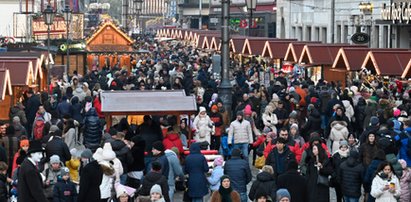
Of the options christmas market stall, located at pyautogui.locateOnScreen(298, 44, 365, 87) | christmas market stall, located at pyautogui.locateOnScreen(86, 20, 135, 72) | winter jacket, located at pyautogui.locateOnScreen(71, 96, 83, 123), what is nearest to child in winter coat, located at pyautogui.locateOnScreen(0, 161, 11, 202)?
winter jacket, located at pyautogui.locateOnScreen(71, 96, 83, 123)

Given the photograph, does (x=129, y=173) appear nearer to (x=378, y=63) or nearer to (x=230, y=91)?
(x=230, y=91)

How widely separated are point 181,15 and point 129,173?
A: 157 m

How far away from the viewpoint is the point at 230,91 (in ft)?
112

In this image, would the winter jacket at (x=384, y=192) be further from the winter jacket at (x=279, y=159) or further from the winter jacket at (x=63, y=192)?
the winter jacket at (x=63, y=192)

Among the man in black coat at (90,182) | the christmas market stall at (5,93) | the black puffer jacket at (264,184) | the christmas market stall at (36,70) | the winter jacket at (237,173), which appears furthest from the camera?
the christmas market stall at (36,70)

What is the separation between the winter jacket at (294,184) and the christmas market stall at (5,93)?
1259cm

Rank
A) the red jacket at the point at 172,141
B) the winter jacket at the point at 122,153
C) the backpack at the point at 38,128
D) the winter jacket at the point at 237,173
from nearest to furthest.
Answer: the winter jacket at the point at 237,173
the winter jacket at the point at 122,153
the red jacket at the point at 172,141
the backpack at the point at 38,128

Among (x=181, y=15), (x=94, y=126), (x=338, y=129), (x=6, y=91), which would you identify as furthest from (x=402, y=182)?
(x=181, y=15)

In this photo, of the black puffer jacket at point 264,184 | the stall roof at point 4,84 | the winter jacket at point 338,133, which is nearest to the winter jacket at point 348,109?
the winter jacket at point 338,133

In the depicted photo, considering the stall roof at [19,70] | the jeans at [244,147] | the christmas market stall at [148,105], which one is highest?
the stall roof at [19,70]

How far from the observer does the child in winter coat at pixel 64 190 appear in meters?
17.7

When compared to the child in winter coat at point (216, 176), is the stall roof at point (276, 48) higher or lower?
higher

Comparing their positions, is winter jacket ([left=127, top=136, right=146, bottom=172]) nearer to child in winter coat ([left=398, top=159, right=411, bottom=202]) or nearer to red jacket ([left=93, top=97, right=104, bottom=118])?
child in winter coat ([left=398, top=159, right=411, bottom=202])

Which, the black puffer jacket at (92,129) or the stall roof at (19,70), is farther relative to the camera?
the stall roof at (19,70)
